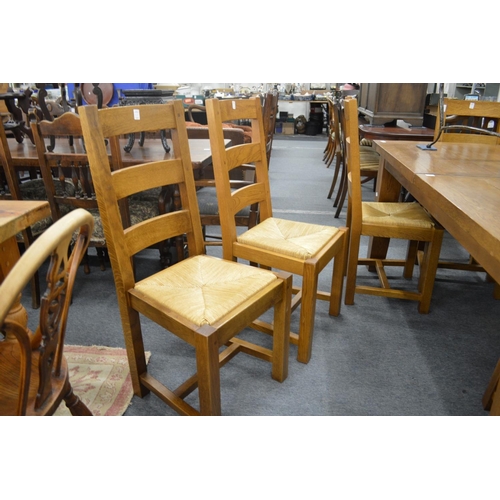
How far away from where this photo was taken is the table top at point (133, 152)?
2.09m

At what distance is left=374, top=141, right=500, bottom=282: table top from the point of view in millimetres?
1020

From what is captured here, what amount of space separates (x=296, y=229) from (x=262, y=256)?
28 centimetres

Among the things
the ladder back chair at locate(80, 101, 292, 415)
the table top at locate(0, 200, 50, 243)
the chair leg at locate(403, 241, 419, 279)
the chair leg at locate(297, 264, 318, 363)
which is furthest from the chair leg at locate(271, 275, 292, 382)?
the chair leg at locate(403, 241, 419, 279)

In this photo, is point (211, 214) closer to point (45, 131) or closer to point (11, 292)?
point (45, 131)

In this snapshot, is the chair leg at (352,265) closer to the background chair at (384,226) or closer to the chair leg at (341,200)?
the background chair at (384,226)

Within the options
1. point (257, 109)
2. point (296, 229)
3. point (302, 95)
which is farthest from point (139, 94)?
point (302, 95)

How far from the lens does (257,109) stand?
1.77 m

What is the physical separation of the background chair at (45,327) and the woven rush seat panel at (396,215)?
5.05 ft

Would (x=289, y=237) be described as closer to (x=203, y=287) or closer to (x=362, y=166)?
(x=203, y=287)

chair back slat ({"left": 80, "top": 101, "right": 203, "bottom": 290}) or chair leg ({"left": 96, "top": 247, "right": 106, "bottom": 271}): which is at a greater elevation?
chair back slat ({"left": 80, "top": 101, "right": 203, "bottom": 290})

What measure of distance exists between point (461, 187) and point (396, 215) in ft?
2.27

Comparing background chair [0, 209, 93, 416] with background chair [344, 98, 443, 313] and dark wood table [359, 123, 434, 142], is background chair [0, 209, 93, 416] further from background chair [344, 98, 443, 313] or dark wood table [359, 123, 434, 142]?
dark wood table [359, 123, 434, 142]

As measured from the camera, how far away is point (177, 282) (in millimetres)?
1360

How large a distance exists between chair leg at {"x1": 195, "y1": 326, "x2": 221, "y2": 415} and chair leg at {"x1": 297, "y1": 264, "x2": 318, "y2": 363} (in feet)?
1.87
